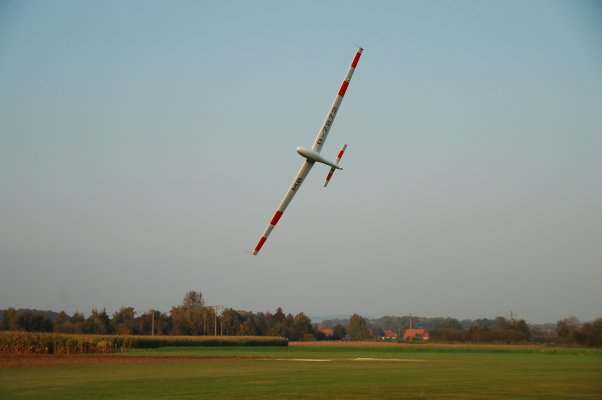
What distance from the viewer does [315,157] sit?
3403cm

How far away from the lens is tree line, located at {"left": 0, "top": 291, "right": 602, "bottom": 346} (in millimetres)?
63281

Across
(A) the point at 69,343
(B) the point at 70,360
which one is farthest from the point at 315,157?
(A) the point at 69,343

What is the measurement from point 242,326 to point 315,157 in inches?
3571

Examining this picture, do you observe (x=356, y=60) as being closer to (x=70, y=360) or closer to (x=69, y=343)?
(x=70, y=360)

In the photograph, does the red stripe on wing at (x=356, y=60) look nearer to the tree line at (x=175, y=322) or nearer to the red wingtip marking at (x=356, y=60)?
the red wingtip marking at (x=356, y=60)

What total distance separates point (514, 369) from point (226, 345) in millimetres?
59618

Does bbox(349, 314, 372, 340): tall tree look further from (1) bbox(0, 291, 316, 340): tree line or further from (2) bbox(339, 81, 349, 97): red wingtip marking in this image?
(2) bbox(339, 81, 349, 97): red wingtip marking

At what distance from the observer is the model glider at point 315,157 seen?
34.2 metres

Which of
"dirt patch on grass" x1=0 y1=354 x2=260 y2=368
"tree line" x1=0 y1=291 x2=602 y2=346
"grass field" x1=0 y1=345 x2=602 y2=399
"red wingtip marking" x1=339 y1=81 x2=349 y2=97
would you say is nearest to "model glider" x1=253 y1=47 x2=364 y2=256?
"red wingtip marking" x1=339 y1=81 x2=349 y2=97

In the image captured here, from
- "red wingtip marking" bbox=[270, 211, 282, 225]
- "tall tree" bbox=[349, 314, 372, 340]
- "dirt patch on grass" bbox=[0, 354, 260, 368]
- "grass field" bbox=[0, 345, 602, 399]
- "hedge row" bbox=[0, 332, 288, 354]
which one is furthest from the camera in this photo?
"tall tree" bbox=[349, 314, 372, 340]

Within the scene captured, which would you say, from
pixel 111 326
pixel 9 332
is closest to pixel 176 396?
pixel 9 332

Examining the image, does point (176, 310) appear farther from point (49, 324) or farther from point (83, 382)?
point (83, 382)

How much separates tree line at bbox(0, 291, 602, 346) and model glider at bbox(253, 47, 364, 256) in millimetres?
28113

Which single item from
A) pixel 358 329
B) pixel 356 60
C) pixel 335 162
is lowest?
pixel 358 329
